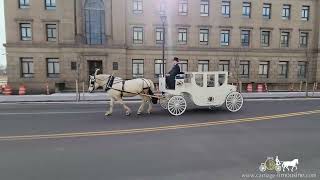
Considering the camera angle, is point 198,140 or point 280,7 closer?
point 198,140

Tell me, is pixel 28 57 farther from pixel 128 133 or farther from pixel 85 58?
pixel 128 133

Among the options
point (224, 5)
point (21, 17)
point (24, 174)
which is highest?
point (224, 5)

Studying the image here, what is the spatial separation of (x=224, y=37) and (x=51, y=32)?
75.4 feet

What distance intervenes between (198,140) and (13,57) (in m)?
30.7

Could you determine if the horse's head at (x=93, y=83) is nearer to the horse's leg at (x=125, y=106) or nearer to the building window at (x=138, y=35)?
Answer: the horse's leg at (x=125, y=106)

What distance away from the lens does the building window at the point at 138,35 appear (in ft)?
107

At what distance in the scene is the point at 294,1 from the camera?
36.0 metres

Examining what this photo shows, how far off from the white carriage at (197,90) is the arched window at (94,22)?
2207 cm

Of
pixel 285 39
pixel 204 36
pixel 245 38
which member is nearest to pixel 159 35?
pixel 204 36

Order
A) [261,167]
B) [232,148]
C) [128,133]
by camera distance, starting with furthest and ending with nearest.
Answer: [128,133]
[232,148]
[261,167]

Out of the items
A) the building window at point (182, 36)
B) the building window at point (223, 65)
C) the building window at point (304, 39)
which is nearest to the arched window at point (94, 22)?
the building window at point (182, 36)

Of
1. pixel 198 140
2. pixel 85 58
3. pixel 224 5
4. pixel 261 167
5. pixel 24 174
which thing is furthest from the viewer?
pixel 224 5

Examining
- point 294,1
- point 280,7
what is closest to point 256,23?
point 280,7
